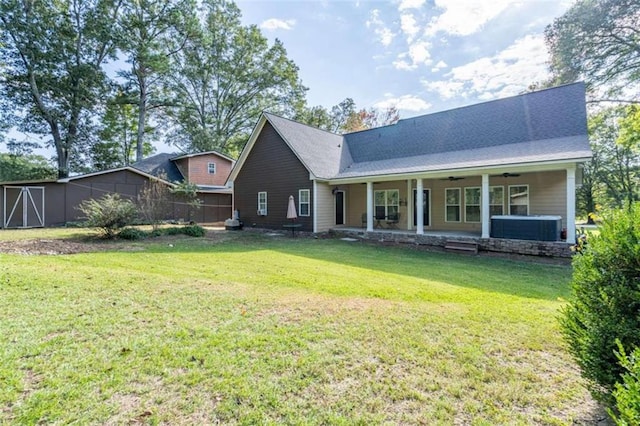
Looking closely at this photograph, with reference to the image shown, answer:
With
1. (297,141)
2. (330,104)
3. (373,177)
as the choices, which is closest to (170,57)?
(330,104)

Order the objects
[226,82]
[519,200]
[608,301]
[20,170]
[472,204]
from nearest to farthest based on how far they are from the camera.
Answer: [608,301]
[519,200]
[472,204]
[20,170]
[226,82]

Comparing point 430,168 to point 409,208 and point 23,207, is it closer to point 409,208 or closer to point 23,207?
point 409,208

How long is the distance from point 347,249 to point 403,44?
1351 cm

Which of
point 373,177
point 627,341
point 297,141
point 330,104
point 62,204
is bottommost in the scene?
point 627,341

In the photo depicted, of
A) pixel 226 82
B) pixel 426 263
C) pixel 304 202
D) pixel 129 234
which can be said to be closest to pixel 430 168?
pixel 426 263

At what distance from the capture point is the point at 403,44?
1716cm

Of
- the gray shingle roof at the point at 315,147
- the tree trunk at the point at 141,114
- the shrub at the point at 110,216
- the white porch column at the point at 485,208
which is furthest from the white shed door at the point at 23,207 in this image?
the white porch column at the point at 485,208

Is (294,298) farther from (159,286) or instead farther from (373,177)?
(373,177)

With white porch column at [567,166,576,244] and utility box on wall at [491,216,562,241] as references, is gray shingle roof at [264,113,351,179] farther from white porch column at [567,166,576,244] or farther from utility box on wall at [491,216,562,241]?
white porch column at [567,166,576,244]

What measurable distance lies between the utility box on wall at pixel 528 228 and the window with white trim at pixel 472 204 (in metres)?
2.48

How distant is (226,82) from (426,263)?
2880 cm

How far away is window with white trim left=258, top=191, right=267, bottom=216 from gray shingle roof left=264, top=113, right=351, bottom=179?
3.39m

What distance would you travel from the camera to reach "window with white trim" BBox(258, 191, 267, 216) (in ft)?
53.5

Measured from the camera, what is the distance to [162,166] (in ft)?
76.7
